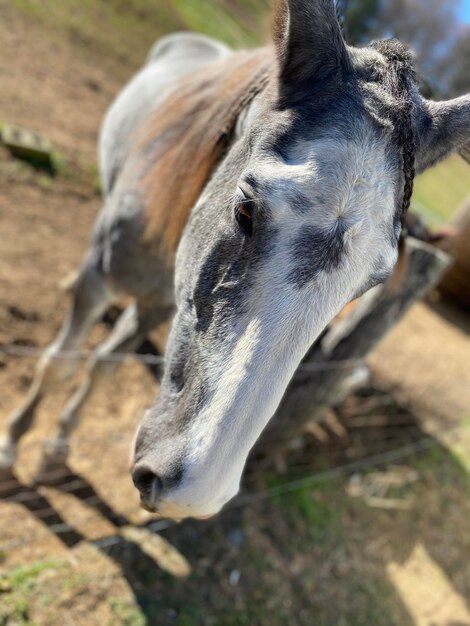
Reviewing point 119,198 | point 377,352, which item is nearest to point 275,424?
point 119,198

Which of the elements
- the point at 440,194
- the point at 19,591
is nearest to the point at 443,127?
the point at 19,591

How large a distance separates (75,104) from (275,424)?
20.1 feet

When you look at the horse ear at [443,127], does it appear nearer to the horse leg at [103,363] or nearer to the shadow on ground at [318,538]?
the horse leg at [103,363]

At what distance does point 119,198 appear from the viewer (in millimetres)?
2781

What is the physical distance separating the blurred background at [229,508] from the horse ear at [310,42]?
21 centimetres

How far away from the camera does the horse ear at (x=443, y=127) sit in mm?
1645

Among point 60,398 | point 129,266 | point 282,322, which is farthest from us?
point 60,398

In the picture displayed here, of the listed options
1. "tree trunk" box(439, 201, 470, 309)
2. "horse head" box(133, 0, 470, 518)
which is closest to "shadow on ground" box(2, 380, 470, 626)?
"horse head" box(133, 0, 470, 518)

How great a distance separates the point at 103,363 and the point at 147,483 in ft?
5.87

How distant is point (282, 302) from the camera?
133 centimetres

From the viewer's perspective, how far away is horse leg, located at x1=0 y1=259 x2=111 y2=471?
3.00m

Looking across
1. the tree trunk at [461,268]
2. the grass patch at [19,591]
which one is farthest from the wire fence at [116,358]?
the tree trunk at [461,268]

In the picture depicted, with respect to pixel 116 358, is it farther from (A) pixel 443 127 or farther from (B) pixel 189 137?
(A) pixel 443 127

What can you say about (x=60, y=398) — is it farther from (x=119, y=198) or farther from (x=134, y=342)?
(x=119, y=198)
